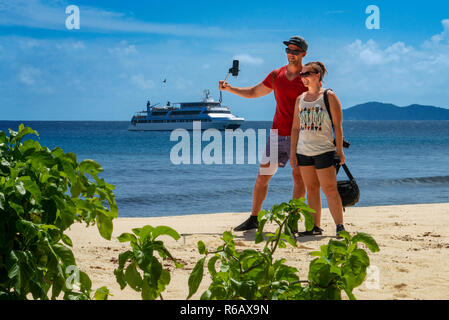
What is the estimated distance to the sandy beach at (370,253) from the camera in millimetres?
3488

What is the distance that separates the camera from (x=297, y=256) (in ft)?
14.5

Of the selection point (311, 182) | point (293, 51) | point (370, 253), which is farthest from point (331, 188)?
point (293, 51)

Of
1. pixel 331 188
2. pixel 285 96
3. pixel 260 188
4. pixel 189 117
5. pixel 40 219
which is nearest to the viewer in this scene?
pixel 40 219

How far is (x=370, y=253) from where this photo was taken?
4.56 meters

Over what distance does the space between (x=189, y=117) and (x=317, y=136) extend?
7402cm

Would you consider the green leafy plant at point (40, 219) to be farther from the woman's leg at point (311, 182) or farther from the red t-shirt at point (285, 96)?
the red t-shirt at point (285, 96)

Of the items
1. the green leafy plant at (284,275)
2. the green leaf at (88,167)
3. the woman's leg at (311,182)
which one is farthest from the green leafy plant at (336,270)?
the woman's leg at (311,182)

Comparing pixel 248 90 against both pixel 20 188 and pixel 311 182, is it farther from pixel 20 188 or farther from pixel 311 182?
pixel 20 188

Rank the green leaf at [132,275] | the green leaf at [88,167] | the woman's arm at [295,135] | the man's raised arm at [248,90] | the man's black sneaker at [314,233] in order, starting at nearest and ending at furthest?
the green leaf at [132,275] < the green leaf at [88,167] < the woman's arm at [295,135] < the man's black sneaker at [314,233] < the man's raised arm at [248,90]

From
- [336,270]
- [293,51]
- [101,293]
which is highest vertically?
[293,51]

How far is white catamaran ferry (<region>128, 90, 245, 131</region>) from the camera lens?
7681cm

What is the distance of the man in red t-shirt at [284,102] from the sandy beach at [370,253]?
58cm

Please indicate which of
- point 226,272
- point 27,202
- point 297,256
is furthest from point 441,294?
point 27,202

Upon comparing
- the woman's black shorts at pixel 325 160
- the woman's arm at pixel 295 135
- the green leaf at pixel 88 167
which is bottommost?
the green leaf at pixel 88 167
